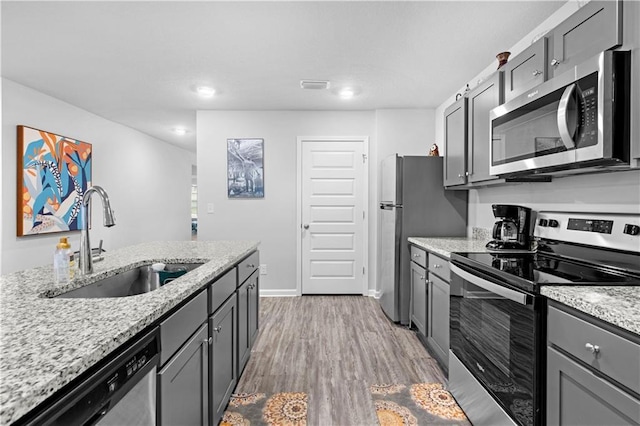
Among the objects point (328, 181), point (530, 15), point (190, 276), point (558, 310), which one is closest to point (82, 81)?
point (328, 181)

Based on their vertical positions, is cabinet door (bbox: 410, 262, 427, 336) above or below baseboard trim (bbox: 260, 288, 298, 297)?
above

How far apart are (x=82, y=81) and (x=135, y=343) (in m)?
3.67

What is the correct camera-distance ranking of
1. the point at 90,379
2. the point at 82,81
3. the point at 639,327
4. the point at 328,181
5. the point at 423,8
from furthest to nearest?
the point at 328,181 → the point at 82,81 → the point at 423,8 → the point at 639,327 → the point at 90,379

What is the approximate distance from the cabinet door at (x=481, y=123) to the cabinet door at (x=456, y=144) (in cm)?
8

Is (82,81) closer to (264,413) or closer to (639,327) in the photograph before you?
(264,413)

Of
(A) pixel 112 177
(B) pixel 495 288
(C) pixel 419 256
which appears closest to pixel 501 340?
(B) pixel 495 288

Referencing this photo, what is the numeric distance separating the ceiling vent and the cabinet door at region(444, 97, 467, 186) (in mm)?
1247

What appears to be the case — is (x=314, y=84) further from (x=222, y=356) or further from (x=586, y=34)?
(x=222, y=356)

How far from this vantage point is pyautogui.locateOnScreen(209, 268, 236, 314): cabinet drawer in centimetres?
163

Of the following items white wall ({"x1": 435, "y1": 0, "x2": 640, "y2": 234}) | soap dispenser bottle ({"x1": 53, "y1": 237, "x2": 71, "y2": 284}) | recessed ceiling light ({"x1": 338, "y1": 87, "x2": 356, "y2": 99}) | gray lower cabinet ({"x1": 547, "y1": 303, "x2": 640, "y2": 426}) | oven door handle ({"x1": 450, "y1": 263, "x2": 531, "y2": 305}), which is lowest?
gray lower cabinet ({"x1": 547, "y1": 303, "x2": 640, "y2": 426})

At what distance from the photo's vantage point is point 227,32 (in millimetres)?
2496

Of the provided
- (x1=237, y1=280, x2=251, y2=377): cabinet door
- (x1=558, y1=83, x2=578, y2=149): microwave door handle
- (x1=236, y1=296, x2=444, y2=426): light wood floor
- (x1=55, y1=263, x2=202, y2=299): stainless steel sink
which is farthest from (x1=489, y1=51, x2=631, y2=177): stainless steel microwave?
(x1=55, y1=263, x2=202, y2=299): stainless steel sink

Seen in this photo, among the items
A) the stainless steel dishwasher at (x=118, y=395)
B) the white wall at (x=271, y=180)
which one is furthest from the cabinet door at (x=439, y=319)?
the stainless steel dishwasher at (x=118, y=395)

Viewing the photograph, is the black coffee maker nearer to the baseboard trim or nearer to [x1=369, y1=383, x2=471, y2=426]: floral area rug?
[x1=369, y1=383, x2=471, y2=426]: floral area rug
